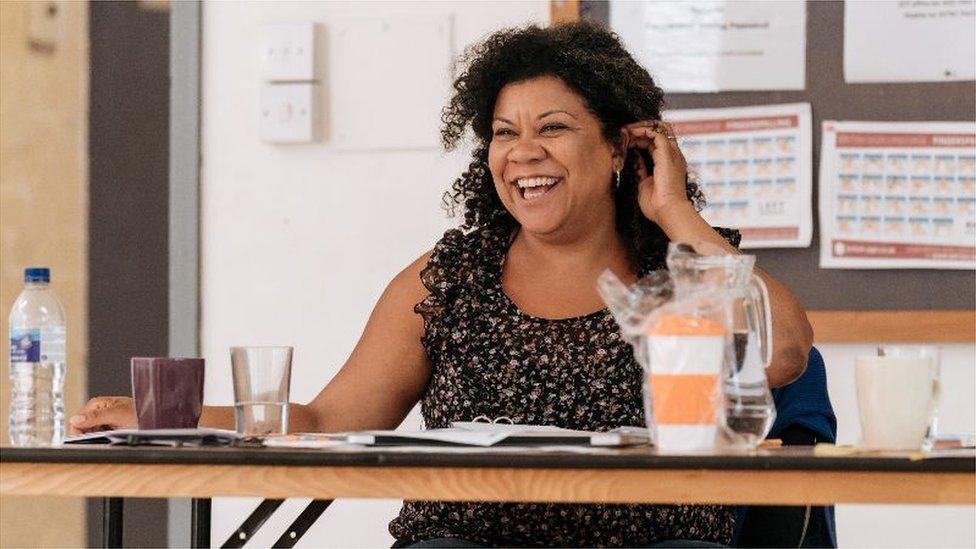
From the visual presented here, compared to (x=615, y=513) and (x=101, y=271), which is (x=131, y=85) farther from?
(x=615, y=513)

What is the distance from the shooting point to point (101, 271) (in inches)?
120

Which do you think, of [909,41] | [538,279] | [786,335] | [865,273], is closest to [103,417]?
[538,279]

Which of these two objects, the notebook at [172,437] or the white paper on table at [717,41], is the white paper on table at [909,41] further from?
the notebook at [172,437]

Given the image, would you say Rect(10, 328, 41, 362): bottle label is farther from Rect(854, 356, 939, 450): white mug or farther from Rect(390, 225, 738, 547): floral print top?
Rect(854, 356, 939, 450): white mug

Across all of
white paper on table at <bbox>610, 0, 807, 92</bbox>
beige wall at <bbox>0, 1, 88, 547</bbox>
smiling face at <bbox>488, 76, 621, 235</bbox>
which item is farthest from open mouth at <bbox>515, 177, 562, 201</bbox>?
beige wall at <bbox>0, 1, 88, 547</bbox>

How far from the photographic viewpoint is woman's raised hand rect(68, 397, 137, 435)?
1757 millimetres

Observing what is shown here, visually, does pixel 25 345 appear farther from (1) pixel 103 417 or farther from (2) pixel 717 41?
(2) pixel 717 41

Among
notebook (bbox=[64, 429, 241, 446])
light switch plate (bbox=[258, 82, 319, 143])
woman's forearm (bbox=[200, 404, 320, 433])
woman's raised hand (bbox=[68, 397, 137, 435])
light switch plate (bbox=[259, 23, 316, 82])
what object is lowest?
woman's forearm (bbox=[200, 404, 320, 433])

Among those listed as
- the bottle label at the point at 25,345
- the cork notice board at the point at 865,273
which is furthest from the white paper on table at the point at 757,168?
the bottle label at the point at 25,345

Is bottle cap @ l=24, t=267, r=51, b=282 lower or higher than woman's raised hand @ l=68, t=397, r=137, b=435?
higher

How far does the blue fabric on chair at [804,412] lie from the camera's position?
6.47 ft

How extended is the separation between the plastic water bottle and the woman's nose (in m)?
0.73

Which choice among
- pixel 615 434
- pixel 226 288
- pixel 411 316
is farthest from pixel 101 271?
pixel 615 434

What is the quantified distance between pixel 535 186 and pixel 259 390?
0.70 m
